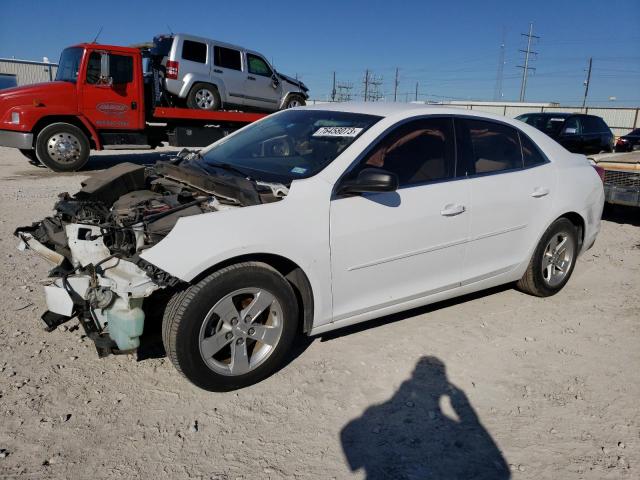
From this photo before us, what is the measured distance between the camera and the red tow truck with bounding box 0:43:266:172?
34.2ft

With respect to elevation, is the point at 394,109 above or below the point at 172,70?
below

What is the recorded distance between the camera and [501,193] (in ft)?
12.9

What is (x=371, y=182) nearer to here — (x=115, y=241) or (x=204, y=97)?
(x=115, y=241)

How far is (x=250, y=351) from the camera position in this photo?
3156mm

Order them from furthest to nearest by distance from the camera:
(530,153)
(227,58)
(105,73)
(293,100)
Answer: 1. (293,100)
2. (227,58)
3. (105,73)
4. (530,153)

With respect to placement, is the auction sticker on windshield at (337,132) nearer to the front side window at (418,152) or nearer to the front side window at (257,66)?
the front side window at (418,152)

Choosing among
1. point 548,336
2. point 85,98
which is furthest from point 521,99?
point 548,336

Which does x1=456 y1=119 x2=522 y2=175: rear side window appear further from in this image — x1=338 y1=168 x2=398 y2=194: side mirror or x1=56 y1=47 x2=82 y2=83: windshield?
x1=56 y1=47 x2=82 y2=83: windshield

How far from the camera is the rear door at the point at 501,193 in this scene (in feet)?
12.6

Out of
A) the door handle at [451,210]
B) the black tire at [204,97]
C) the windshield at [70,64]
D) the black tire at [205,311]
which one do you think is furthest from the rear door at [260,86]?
the black tire at [205,311]

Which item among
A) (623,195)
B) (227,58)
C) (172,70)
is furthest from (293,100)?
(623,195)

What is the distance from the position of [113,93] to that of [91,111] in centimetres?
60

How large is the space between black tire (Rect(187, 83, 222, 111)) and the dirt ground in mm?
8599

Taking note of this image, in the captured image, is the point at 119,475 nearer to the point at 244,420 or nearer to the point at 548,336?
the point at 244,420
